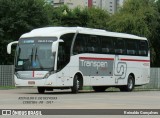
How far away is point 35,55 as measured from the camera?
28.9 meters

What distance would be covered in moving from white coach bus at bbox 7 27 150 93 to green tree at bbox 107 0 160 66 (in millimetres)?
27333

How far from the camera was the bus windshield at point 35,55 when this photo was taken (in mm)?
28688

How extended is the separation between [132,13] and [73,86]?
122 ft

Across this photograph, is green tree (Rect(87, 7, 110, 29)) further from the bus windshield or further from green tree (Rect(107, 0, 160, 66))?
the bus windshield

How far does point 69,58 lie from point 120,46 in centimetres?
644

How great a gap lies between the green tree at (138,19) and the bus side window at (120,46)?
2594cm

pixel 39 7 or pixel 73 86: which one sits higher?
pixel 39 7

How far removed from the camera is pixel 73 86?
29719 mm

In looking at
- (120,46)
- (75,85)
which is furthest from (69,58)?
(120,46)

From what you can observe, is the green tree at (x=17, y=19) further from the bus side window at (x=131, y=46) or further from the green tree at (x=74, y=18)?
the green tree at (x=74, y=18)

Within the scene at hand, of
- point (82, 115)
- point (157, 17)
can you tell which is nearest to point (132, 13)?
point (157, 17)

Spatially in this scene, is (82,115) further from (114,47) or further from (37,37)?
(114,47)

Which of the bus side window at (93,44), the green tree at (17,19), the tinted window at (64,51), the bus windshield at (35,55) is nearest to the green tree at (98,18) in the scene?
the green tree at (17,19)

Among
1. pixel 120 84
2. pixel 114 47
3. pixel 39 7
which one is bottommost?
pixel 120 84
